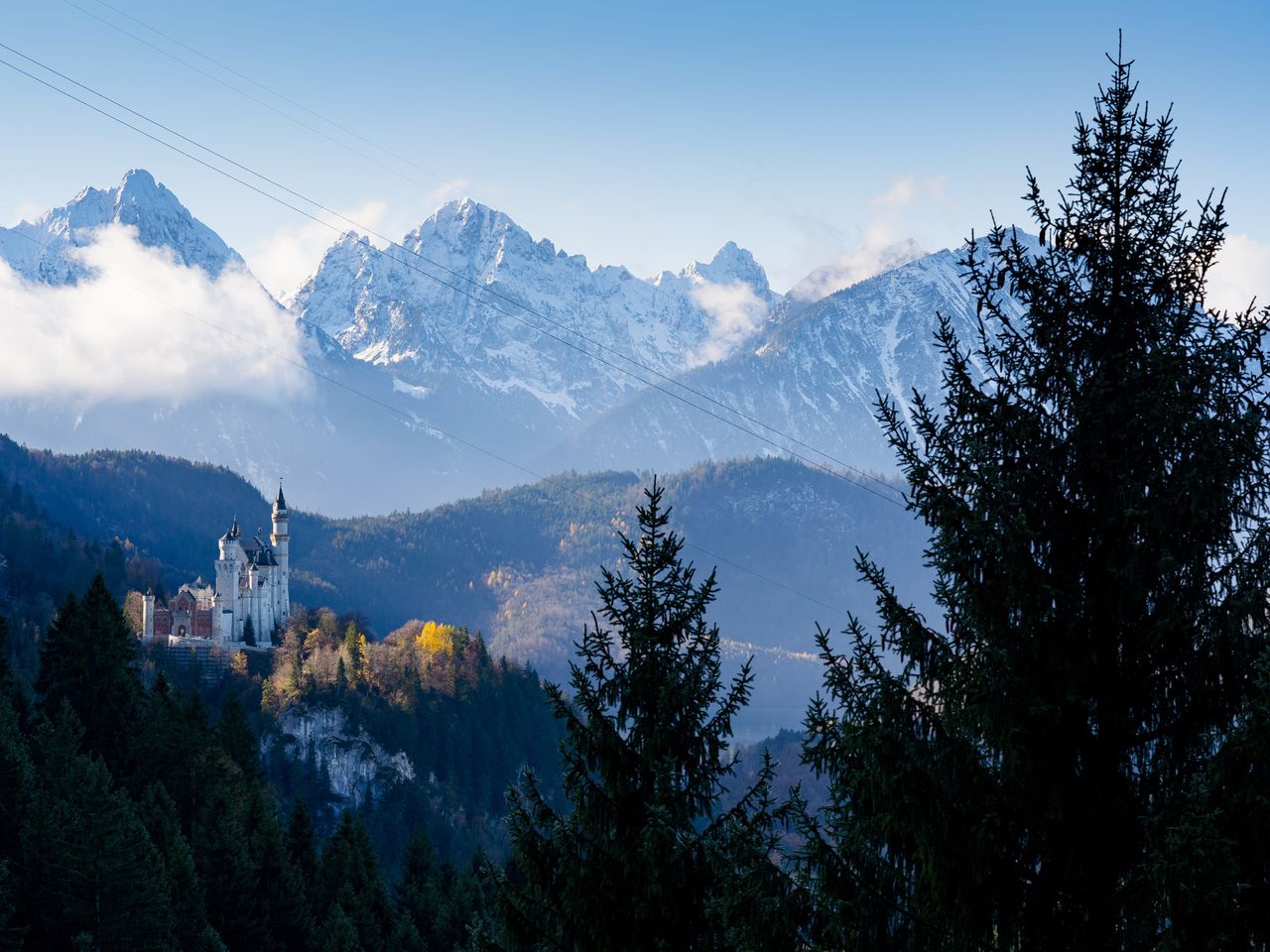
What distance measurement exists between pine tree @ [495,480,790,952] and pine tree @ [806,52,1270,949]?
4.65 m

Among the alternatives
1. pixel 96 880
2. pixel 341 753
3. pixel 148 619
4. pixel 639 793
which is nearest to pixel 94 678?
pixel 96 880

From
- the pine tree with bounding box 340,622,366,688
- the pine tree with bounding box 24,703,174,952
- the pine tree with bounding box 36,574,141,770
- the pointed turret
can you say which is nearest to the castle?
the pointed turret

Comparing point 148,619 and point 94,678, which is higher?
point 148,619

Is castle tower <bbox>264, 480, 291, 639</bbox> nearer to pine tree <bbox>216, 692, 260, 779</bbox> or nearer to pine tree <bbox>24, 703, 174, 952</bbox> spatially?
pine tree <bbox>216, 692, 260, 779</bbox>

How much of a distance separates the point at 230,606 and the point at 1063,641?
152329 millimetres

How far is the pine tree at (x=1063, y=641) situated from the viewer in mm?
11992

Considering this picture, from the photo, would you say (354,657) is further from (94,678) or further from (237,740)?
(94,678)

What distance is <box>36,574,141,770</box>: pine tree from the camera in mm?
64375

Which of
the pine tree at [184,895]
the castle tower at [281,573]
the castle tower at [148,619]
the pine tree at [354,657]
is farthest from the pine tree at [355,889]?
the castle tower at [281,573]

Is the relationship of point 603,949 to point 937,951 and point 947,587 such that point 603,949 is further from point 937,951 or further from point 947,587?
point 947,587

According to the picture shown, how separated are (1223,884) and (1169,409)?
13.0ft

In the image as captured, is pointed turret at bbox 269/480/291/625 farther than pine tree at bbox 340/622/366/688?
Yes

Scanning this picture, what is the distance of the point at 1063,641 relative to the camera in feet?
40.7

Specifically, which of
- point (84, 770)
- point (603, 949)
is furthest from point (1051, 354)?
point (84, 770)
